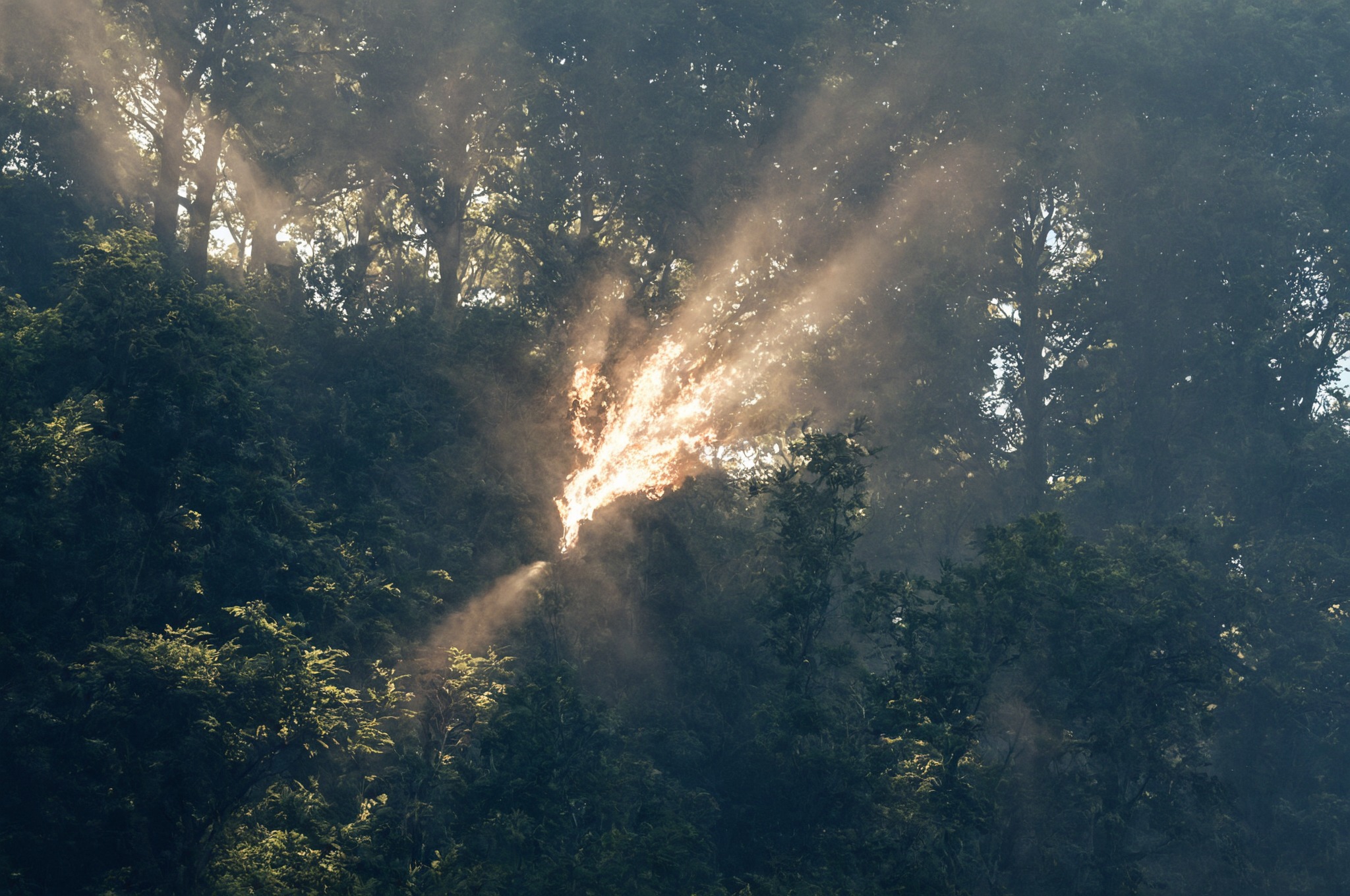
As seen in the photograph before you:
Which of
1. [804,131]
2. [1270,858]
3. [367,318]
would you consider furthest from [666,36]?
[1270,858]

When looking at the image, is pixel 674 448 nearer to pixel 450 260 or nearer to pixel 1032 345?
pixel 450 260

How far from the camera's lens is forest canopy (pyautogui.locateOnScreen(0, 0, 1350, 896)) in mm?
17062

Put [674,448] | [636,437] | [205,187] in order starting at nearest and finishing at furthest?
1. [636,437]
2. [674,448]
3. [205,187]

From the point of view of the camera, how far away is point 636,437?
27.9 meters

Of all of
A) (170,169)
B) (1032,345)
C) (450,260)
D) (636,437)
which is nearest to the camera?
(636,437)

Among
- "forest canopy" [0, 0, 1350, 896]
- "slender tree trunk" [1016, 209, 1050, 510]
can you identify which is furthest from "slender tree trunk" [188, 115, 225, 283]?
"slender tree trunk" [1016, 209, 1050, 510]

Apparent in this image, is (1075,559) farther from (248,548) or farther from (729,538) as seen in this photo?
(248,548)

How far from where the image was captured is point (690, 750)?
2464 centimetres

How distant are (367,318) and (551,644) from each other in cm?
1033

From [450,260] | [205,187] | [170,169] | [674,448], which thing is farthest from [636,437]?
[170,169]

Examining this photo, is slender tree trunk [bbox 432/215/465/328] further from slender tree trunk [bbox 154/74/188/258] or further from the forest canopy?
slender tree trunk [bbox 154/74/188/258]

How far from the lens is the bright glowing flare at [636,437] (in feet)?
91.0

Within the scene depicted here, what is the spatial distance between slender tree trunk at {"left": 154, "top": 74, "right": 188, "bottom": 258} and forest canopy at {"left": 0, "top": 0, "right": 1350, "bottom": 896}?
24cm

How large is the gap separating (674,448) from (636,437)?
1.33 m
